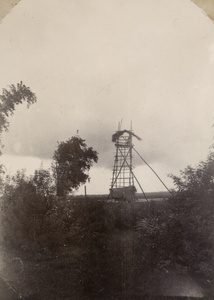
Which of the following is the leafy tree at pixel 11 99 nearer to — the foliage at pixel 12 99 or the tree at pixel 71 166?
the foliage at pixel 12 99

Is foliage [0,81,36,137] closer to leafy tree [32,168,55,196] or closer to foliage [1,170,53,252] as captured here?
foliage [1,170,53,252]

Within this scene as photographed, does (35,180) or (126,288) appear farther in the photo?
(35,180)

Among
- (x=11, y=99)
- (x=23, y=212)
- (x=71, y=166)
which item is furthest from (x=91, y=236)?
(x=11, y=99)

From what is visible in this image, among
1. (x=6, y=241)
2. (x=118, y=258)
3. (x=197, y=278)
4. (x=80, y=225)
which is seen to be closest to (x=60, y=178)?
(x=80, y=225)

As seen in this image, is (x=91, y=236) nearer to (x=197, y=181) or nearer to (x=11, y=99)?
(x=197, y=181)

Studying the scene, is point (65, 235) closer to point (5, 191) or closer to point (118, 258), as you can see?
point (118, 258)
